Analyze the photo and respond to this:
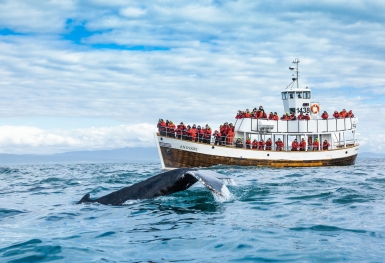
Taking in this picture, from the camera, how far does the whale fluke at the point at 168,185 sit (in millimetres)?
10710

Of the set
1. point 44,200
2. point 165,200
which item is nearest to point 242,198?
point 165,200

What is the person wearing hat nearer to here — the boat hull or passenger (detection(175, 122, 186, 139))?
the boat hull

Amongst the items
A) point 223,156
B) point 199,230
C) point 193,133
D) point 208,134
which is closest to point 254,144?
point 223,156

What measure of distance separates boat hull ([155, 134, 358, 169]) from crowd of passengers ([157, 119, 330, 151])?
2.18 ft

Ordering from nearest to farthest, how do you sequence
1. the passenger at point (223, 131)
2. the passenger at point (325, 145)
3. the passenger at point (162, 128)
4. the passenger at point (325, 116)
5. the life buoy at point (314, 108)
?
1. the passenger at point (223, 131)
2. the passenger at point (162, 128)
3. the passenger at point (325, 145)
4. the passenger at point (325, 116)
5. the life buoy at point (314, 108)

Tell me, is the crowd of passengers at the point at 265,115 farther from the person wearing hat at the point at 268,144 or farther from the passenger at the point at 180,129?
the passenger at the point at 180,129

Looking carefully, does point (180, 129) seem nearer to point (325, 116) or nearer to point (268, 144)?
point (268, 144)

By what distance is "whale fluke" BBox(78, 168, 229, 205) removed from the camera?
10710 mm

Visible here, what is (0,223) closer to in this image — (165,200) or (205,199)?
(165,200)

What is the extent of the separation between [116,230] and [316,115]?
127ft

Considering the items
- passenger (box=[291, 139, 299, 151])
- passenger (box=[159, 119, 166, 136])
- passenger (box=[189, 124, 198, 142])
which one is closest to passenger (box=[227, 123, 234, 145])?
passenger (box=[189, 124, 198, 142])

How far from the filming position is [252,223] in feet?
33.6

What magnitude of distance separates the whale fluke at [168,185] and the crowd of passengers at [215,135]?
25841 millimetres

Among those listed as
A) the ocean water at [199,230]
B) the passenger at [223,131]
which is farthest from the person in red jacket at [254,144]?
the ocean water at [199,230]
